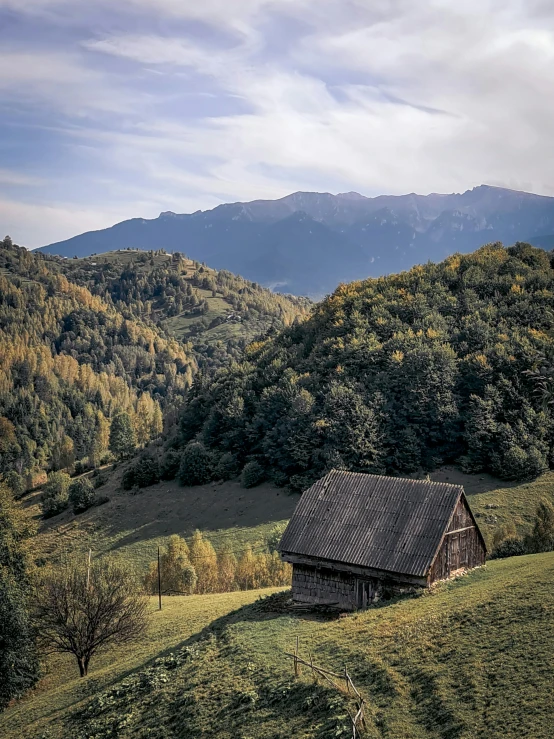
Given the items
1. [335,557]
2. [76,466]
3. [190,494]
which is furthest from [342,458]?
[76,466]

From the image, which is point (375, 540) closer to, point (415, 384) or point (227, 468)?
point (415, 384)

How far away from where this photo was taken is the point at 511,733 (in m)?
17.7

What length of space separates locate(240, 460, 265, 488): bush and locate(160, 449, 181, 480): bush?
12063 millimetres

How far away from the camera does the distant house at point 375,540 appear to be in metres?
31.8

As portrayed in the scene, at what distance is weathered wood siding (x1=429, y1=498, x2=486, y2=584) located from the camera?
32.4 metres

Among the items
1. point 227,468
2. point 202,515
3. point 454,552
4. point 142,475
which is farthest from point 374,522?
point 142,475

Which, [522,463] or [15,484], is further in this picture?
[15,484]

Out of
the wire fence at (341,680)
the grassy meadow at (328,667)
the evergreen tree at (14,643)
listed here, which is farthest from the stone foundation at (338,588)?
the evergreen tree at (14,643)

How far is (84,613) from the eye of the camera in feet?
114

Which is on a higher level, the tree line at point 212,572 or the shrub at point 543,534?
Result: the shrub at point 543,534

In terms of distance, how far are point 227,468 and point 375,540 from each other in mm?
51659

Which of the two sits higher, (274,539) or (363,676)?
(363,676)

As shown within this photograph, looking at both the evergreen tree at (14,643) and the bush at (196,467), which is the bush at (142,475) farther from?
the evergreen tree at (14,643)

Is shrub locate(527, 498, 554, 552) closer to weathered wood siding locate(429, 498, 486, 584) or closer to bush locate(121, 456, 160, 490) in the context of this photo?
weathered wood siding locate(429, 498, 486, 584)
